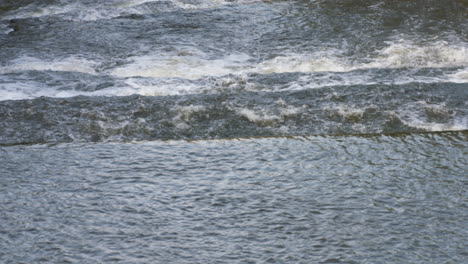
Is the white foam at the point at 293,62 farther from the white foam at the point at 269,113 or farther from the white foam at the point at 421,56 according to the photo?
the white foam at the point at 269,113

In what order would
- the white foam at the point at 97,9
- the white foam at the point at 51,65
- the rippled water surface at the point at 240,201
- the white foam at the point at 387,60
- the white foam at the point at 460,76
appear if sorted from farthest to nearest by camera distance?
the white foam at the point at 97,9, the white foam at the point at 51,65, the white foam at the point at 387,60, the white foam at the point at 460,76, the rippled water surface at the point at 240,201

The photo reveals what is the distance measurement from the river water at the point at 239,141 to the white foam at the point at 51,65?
33 millimetres

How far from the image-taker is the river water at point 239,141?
3090mm

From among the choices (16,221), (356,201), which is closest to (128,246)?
(16,221)

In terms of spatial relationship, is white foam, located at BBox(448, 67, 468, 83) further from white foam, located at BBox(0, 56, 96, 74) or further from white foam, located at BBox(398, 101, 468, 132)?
white foam, located at BBox(0, 56, 96, 74)

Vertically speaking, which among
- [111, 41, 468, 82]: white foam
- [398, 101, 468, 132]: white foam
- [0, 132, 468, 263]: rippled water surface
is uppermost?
[0, 132, 468, 263]: rippled water surface

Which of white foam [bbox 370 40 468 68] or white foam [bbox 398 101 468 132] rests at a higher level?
white foam [bbox 398 101 468 132]

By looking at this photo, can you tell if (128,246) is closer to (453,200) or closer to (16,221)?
(16,221)

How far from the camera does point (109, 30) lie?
8016mm

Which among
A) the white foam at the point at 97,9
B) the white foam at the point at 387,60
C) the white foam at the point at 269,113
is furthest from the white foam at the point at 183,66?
the white foam at the point at 97,9

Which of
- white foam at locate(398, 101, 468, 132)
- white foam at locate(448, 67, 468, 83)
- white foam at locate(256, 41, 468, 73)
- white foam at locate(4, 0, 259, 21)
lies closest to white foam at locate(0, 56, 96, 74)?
white foam at locate(256, 41, 468, 73)

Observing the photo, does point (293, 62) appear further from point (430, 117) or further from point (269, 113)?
point (430, 117)

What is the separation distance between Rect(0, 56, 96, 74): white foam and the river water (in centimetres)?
3

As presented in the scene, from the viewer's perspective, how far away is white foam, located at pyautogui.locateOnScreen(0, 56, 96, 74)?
253 inches
